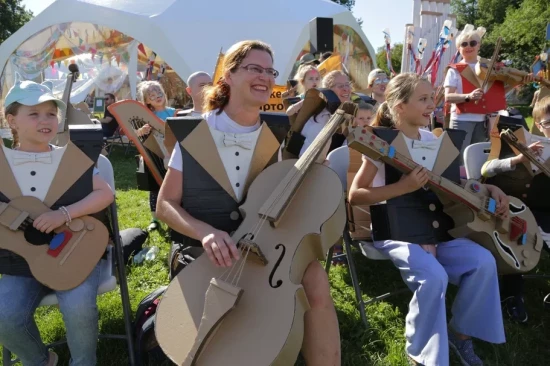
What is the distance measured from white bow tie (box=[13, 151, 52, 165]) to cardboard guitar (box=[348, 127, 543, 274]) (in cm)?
143

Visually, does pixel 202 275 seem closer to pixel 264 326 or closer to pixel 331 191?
pixel 264 326

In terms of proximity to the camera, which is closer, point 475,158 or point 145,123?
point 475,158

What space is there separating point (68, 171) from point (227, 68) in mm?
896

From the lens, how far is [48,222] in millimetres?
1907

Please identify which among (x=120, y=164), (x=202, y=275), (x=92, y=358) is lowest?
(x=120, y=164)

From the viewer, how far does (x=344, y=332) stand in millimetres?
2615

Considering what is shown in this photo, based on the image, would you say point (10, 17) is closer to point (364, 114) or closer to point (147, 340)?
point (364, 114)

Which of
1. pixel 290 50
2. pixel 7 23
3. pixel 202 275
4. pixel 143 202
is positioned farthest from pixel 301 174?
pixel 7 23

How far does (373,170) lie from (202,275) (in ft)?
3.87

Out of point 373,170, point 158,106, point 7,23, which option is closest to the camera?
point 373,170

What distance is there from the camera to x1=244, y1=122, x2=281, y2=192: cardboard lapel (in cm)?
205

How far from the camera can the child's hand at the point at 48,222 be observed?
1.90m

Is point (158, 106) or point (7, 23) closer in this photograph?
point (158, 106)

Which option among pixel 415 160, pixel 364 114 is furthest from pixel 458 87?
pixel 415 160
